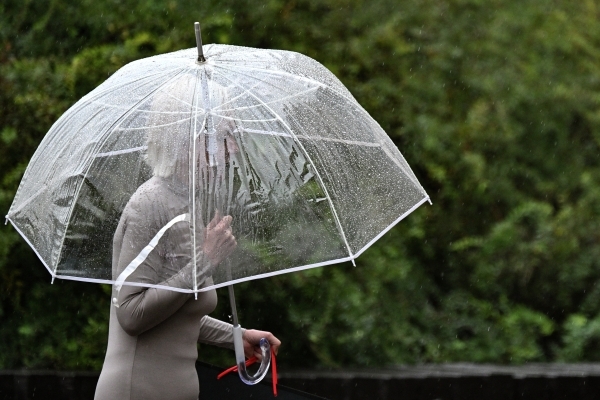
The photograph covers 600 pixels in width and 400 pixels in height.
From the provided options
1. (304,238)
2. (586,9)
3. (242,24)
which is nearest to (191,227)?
(304,238)

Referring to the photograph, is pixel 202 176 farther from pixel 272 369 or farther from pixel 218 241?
pixel 272 369

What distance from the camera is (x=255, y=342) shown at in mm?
3436

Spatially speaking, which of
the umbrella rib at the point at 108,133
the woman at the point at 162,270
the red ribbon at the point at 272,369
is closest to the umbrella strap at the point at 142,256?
the woman at the point at 162,270

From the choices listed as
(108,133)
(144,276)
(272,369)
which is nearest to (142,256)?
(144,276)

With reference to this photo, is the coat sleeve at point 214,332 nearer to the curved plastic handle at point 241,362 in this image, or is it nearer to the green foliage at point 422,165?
the curved plastic handle at point 241,362

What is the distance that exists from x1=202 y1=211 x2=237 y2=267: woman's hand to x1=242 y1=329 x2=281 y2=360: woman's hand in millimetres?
674

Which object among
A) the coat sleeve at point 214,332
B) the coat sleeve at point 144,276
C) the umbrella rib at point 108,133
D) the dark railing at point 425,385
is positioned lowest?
the dark railing at point 425,385

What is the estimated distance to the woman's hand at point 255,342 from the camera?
339 centimetres

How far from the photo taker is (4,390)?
540 cm

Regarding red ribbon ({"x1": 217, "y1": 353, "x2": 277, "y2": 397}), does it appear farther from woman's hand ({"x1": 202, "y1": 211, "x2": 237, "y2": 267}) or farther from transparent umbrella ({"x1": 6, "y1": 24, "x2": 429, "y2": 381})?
woman's hand ({"x1": 202, "y1": 211, "x2": 237, "y2": 267})

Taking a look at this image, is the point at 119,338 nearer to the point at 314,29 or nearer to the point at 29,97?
the point at 29,97

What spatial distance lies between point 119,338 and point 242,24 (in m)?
3.83

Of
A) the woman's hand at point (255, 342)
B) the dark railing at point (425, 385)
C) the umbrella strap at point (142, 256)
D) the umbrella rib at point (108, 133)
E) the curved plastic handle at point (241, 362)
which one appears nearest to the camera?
the umbrella strap at point (142, 256)

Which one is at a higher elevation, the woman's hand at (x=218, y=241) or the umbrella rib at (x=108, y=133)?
the umbrella rib at (x=108, y=133)
